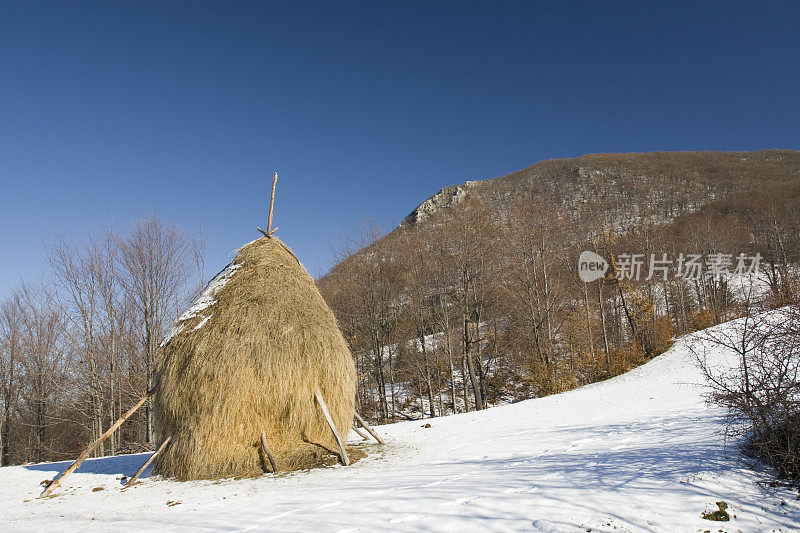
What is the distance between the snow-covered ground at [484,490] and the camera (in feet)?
13.5

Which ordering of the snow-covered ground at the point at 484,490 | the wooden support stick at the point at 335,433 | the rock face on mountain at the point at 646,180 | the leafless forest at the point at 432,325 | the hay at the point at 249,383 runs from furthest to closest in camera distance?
1. the rock face on mountain at the point at 646,180
2. the leafless forest at the point at 432,325
3. the wooden support stick at the point at 335,433
4. the hay at the point at 249,383
5. the snow-covered ground at the point at 484,490

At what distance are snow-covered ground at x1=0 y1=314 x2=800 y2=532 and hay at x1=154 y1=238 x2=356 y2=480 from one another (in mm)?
609

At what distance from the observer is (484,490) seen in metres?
5.13

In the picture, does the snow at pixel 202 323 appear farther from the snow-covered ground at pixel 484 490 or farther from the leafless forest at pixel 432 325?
the leafless forest at pixel 432 325

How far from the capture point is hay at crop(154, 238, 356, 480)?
24.9 ft

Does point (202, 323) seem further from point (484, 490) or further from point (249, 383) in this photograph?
point (484, 490)

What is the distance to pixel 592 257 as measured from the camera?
29.0 m

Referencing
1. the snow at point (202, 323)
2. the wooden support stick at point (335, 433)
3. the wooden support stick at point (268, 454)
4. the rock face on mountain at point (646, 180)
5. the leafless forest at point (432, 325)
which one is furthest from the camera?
the rock face on mountain at point (646, 180)

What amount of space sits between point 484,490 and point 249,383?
476 centimetres

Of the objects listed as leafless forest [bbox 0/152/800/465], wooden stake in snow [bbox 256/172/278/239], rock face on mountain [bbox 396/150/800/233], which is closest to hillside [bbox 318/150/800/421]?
leafless forest [bbox 0/152/800/465]

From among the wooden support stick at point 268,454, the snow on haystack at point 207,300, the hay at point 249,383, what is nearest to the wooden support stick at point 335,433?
the hay at point 249,383

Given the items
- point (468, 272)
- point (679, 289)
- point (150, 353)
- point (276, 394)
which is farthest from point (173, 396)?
point (679, 289)

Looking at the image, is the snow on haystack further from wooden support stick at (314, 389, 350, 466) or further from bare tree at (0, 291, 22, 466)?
bare tree at (0, 291, 22, 466)

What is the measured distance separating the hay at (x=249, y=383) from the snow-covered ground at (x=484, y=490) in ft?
2.00
